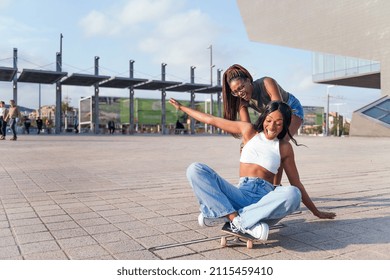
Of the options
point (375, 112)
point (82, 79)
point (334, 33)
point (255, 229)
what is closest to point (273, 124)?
point (255, 229)

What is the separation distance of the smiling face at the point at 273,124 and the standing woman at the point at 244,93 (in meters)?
0.27

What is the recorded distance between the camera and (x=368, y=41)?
1515 inches

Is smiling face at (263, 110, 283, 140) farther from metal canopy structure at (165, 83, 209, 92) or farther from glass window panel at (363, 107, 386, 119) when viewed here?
glass window panel at (363, 107, 386, 119)

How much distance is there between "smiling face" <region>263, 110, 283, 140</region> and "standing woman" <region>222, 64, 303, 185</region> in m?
0.27

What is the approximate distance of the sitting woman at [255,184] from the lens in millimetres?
2605

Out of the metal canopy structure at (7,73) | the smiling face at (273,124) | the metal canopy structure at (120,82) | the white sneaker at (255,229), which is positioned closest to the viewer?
the white sneaker at (255,229)

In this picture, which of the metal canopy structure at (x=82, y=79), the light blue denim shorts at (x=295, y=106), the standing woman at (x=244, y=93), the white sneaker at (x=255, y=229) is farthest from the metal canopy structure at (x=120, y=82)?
the white sneaker at (x=255, y=229)

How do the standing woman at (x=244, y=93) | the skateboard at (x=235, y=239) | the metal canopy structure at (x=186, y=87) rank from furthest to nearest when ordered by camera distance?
the metal canopy structure at (x=186, y=87)
the standing woman at (x=244, y=93)
the skateboard at (x=235, y=239)

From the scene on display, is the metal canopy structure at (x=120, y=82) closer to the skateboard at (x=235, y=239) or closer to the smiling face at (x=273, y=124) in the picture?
the smiling face at (x=273, y=124)

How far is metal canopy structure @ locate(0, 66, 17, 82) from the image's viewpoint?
25.4m

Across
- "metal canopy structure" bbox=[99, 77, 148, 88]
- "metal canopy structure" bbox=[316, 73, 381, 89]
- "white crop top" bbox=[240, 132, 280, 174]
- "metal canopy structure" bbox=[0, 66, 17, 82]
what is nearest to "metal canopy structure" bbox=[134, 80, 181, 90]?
"metal canopy structure" bbox=[99, 77, 148, 88]

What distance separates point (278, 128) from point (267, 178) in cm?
39
